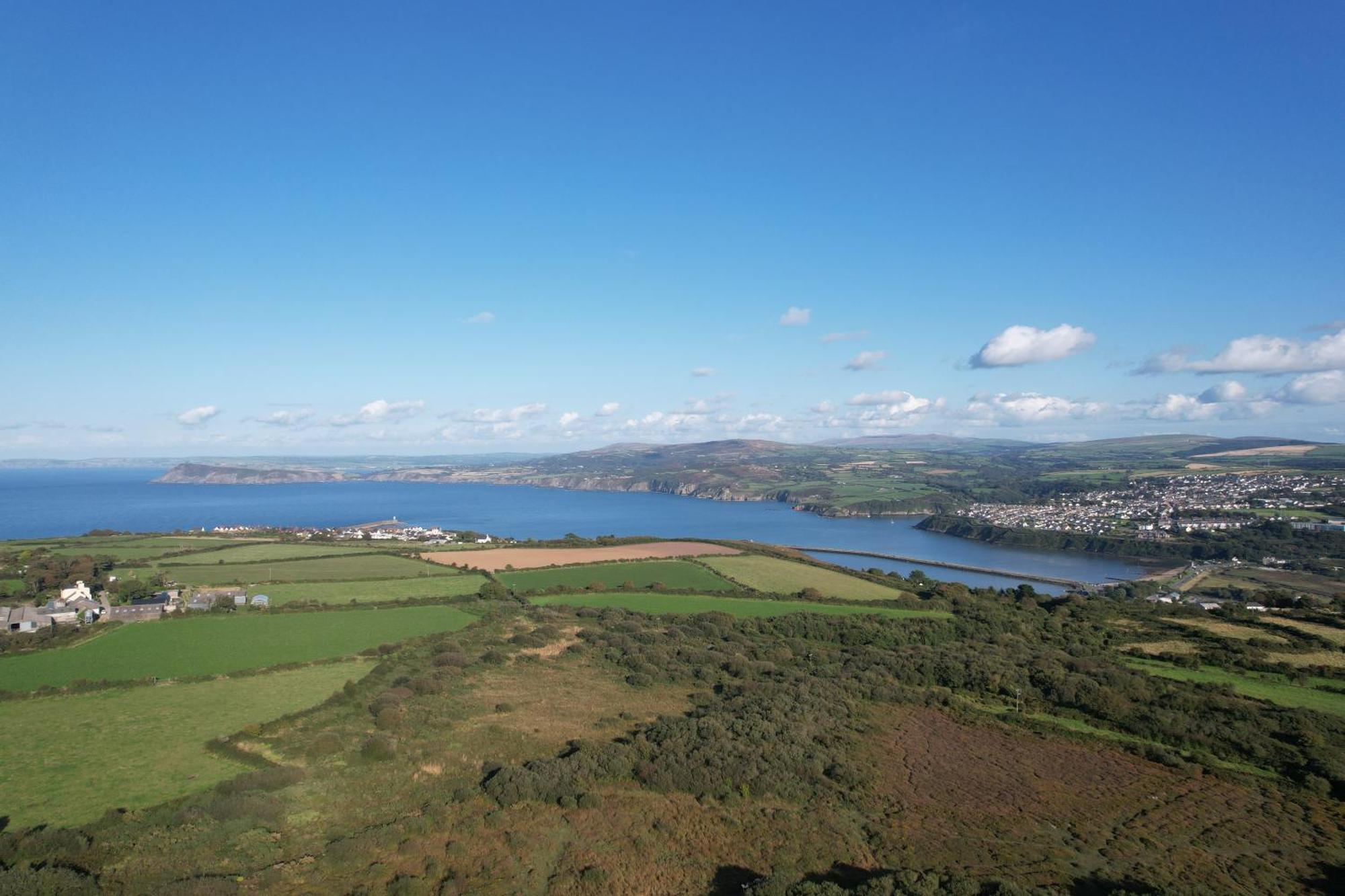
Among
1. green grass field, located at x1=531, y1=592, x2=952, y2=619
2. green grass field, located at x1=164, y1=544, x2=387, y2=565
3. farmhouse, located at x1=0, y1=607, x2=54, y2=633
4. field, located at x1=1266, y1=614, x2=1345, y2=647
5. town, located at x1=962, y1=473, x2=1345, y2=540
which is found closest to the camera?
farmhouse, located at x1=0, y1=607, x2=54, y2=633

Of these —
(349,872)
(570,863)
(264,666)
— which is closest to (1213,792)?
(570,863)

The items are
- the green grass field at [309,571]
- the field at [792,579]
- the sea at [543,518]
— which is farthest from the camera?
the sea at [543,518]

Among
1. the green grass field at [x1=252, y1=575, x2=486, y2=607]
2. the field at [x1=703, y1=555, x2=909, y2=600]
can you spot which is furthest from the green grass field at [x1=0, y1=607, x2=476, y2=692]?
the field at [x1=703, y1=555, x2=909, y2=600]

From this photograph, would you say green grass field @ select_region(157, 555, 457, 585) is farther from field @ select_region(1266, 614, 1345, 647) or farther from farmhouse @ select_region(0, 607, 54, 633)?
field @ select_region(1266, 614, 1345, 647)

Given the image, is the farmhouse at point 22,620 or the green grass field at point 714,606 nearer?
the farmhouse at point 22,620

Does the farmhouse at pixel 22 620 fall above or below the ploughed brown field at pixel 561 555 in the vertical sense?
above

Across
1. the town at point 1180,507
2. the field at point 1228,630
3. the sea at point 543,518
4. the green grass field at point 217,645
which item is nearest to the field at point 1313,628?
the field at point 1228,630

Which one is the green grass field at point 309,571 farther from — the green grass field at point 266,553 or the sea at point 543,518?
the sea at point 543,518
